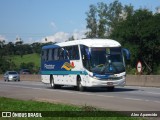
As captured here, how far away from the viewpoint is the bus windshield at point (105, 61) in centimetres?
2720

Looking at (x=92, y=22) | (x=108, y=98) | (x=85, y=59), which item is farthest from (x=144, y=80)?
(x=92, y=22)

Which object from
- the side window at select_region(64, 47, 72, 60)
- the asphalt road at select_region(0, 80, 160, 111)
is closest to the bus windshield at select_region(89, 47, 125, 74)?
the asphalt road at select_region(0, 80, 160, 111)

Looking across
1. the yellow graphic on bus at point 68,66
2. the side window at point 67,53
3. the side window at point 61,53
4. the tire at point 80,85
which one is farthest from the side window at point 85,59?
the side window at point 61,53

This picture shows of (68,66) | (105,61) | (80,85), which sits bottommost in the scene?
(80,85)

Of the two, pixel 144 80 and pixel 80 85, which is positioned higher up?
pixel 80 85

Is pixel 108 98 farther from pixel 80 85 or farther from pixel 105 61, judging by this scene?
pixel 80 85

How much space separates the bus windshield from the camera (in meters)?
27.2

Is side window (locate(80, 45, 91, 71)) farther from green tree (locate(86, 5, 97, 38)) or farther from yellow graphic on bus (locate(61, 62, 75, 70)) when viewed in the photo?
green tree (locate(86, 5, 97, 38))

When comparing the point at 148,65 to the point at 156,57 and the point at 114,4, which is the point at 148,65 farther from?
the point at 114,4

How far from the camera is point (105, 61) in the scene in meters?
27.1

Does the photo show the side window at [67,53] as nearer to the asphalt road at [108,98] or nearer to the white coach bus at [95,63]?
the white coach bus at [95,63]

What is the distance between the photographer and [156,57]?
65875 mm

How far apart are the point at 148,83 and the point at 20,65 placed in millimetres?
78684

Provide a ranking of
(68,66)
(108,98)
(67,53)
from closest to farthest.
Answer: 1. (108,98)
2. (68,66)
3. (67,53)
